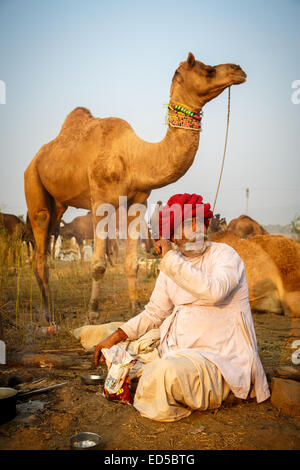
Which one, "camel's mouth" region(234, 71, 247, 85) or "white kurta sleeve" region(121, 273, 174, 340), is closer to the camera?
"white kurta sleeve" region(121, 273, 174, 340)

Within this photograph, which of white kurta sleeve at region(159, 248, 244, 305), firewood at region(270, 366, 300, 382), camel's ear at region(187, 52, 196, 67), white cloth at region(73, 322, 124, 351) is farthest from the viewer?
camel's ear at region(187, 52, 196, 67)

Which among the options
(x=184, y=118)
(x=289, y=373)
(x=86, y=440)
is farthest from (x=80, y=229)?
(x=86, y=440)

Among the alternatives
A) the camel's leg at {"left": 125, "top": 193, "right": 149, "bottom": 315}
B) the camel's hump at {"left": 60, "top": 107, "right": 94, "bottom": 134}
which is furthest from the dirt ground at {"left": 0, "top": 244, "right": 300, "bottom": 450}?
the camel's hump at {"left": 60, "top": 107, "right": 94, "bottom": 134}

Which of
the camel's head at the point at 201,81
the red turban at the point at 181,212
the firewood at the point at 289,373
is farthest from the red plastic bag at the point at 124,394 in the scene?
the camel's head at the point at 201,81

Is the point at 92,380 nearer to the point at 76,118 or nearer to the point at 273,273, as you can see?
the point at 273,273

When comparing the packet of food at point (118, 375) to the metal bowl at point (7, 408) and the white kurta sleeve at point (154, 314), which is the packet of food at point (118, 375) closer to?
the white kurta sleeve at point (154, 314)

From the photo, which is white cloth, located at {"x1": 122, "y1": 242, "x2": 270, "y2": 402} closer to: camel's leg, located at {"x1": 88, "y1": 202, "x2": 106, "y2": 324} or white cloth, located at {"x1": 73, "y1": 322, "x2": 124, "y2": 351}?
white cloth, located at {"x1": 73, "y1": 322, "x2": 124, "y2": 351}

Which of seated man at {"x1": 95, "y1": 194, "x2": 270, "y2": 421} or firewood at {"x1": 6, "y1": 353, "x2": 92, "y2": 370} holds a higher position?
seated man at {"x1": 95, "y1": 194, "x2": 270, "y2": 421}

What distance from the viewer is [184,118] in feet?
16.3

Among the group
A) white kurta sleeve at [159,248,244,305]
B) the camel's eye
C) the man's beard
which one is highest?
the camel's eye

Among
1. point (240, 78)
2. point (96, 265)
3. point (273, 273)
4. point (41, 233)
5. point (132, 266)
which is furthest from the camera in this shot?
point (41, 233)

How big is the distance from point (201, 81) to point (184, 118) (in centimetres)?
45

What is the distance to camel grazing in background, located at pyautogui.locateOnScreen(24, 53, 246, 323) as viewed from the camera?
4961mm
